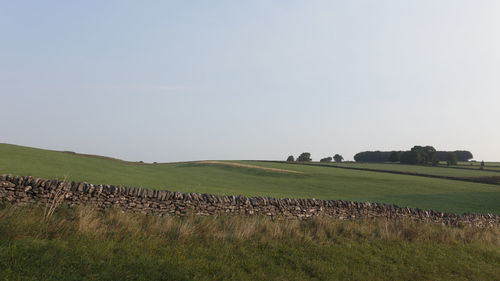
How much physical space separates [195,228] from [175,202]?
358cm

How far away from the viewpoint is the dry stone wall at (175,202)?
13.5m

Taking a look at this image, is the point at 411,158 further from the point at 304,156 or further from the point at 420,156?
the point at 304,156

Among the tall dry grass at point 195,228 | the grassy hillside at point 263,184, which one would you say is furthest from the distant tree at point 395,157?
the tall dry grass at point 195,228

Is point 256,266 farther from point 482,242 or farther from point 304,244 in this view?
point 482,242

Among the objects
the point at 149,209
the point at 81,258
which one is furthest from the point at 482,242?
the point at 81,258

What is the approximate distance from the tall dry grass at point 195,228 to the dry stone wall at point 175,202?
754 mm

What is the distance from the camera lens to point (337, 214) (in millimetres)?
18266

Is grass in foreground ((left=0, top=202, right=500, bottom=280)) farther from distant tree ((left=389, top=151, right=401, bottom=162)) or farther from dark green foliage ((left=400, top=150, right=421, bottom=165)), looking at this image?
distant tree ((left=389, top=151, right=401, bottom=162))

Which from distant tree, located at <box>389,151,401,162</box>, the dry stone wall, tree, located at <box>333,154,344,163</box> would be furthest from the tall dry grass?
tree, located at <box>333,154,344,163</box>

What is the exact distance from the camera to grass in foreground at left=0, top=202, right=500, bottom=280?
834cm

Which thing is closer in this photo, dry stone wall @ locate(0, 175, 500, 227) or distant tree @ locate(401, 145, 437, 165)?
dry stone wall @ locate(0, 175, 500, 227)

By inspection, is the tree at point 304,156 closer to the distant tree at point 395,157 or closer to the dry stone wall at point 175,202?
the distant tree at point 395,157

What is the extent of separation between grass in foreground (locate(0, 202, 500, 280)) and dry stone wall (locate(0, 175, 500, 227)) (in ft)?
3.72

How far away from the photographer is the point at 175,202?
15422mm
